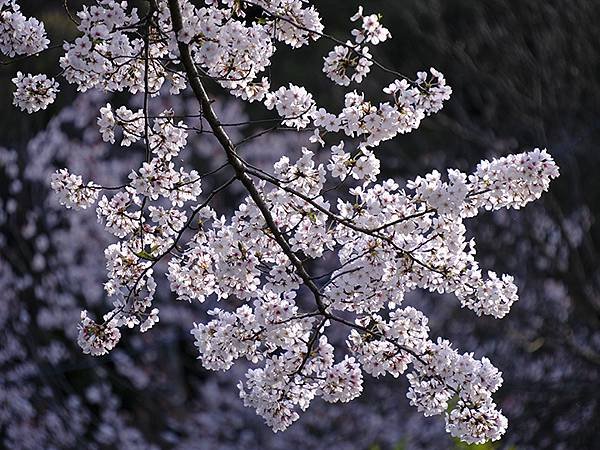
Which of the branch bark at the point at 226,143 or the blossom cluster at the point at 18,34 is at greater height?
the blossom cluster at the point at 18,34

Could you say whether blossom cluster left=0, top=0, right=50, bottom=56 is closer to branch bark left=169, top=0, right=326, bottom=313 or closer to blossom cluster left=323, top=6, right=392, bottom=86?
branch bark left=169, top=0, right=326, bottom=313

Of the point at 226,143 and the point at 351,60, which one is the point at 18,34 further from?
the point at 351,60

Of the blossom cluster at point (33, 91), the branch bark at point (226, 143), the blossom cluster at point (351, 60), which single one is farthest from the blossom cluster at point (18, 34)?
the blossom cluster at point (351, 60)

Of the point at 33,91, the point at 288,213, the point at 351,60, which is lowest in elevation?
the point at 288,213

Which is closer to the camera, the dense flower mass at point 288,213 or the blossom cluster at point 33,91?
the dense flower mass at point 288,213

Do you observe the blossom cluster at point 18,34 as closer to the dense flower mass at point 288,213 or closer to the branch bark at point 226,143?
the dense flower mass at point 288,213

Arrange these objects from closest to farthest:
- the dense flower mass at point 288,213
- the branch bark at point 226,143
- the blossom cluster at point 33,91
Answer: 1. the branch bark at point 226,143
2. the dense flower mass at point 288,213
3. the blossom cluster at point 33,91

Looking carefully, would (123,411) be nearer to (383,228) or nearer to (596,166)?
(596,166)

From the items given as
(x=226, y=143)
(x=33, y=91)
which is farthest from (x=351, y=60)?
(x=33, y=91)

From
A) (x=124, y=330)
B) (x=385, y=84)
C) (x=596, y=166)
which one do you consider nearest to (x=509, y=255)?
(x=596, y=166)

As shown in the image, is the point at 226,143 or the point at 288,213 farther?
the point at 288,213
